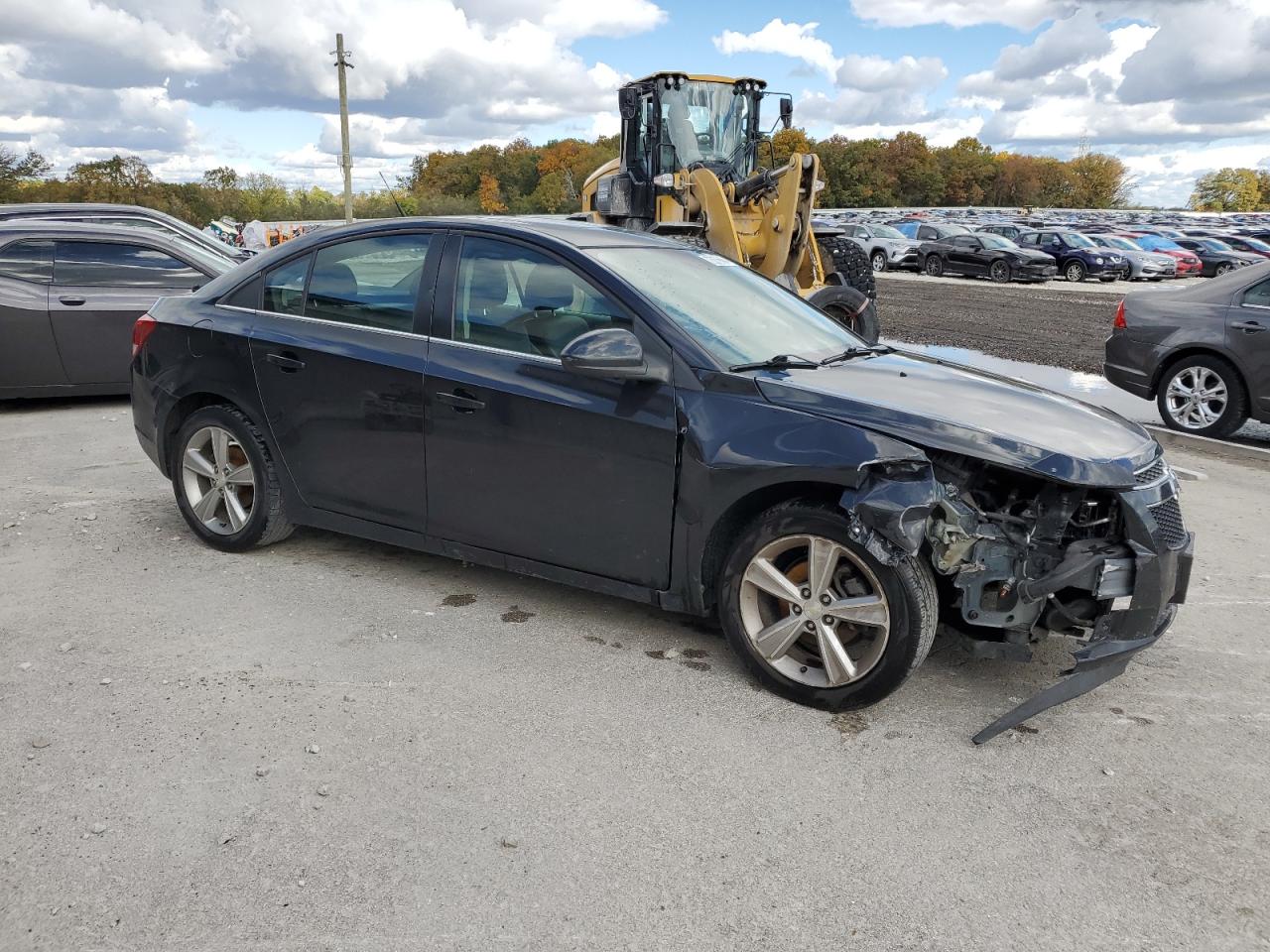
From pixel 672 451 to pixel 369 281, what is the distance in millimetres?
1787

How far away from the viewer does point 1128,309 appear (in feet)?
31.2

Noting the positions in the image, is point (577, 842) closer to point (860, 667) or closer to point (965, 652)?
point (860, 667)

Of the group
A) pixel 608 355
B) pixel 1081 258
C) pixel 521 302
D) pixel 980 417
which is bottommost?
pixel 1081 258

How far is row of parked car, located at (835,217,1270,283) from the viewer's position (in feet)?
104

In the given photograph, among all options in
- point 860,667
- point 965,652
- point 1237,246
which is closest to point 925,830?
point 860,667

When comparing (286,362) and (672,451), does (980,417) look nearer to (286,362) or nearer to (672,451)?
(672,451)

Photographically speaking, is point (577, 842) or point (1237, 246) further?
point (1237, 246)

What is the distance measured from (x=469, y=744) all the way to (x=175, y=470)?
109 inches

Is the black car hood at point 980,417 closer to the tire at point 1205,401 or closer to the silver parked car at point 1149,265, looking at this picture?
the tire at point 1205,401

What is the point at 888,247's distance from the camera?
36.3 m

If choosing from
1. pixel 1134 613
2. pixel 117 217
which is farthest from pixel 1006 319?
pixel 1134 613

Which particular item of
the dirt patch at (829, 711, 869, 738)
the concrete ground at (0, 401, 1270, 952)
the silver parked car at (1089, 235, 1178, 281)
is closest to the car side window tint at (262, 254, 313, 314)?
the concrete ground at (0, 401, 1270, 952)

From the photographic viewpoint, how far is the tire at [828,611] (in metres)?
3.59

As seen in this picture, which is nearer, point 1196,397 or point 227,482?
point 227,482
